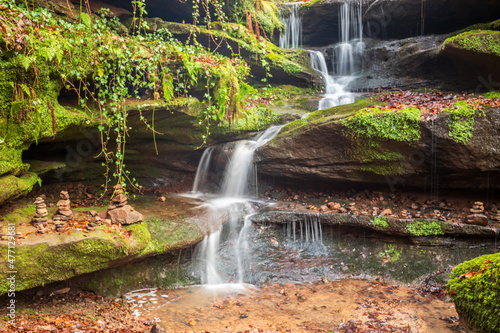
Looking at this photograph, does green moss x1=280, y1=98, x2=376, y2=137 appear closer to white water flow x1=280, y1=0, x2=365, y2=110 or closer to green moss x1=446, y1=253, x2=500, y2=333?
white water flow x1=280, y1=0, x2=365, y2=110

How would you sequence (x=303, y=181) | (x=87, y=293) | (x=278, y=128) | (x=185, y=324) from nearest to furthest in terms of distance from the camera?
(x=185, y=324), (x=87, y=293), (x=303, y=181), (x=278, y=128)

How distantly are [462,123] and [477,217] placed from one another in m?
1.92

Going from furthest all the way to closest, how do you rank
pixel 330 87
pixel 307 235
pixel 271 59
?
pixel 330 87, pixel 271 59, pixel 307 235

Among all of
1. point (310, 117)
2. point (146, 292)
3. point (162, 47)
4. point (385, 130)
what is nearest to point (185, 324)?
point (146, 292)

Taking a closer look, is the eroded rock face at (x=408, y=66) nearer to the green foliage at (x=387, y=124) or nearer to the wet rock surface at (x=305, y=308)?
the green foliage at (x=387, y=124)

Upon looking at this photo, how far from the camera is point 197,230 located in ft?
21.1

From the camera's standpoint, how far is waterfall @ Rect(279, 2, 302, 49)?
14.7 m

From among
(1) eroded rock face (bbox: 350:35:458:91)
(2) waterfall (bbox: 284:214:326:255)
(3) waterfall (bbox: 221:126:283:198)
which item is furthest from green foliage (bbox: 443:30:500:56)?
(2) waterfall (bbox: 284:214:326:255)

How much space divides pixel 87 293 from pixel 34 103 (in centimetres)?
317

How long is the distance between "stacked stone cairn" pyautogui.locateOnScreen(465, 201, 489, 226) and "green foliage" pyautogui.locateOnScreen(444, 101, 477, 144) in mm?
1382

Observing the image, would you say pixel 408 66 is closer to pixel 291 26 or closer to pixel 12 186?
pixel 291 26

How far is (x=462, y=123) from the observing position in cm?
648

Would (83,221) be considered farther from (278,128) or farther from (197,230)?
(278,128)

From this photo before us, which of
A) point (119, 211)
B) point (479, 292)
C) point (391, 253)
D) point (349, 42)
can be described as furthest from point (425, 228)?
point (349, 42)
